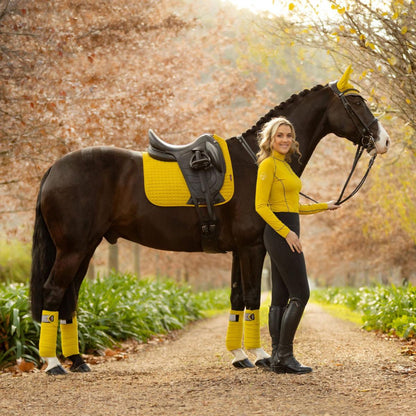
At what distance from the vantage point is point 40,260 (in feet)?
17.6

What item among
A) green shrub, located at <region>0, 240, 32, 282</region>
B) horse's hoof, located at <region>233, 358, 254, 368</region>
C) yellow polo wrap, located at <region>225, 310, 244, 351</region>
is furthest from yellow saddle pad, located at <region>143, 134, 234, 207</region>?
green shrub, located at <region>0, 240, 32, 282</region>

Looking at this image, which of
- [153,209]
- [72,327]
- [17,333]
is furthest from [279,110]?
[17,333]

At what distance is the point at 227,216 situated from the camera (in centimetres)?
510

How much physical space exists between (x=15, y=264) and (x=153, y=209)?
9.20 meters

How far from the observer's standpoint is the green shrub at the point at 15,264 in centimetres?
1289

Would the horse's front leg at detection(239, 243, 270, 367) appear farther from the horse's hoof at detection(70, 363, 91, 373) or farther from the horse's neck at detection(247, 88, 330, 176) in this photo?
the horse's hoof at detection(70, 363, 91, 373)

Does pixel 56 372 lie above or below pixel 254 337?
below

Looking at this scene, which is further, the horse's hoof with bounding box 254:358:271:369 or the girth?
the horse's hoof with bounding box 254:358:271:369

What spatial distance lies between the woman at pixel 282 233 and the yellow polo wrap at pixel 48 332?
77.3 inches

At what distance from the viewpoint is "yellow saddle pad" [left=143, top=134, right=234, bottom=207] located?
5094 mm

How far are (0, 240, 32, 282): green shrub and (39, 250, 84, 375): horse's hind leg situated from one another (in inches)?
300

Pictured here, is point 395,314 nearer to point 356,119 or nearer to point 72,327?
point 356,119

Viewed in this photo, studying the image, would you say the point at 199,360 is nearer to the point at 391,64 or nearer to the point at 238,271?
the point at 238,271

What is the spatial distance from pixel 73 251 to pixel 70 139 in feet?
11.7
